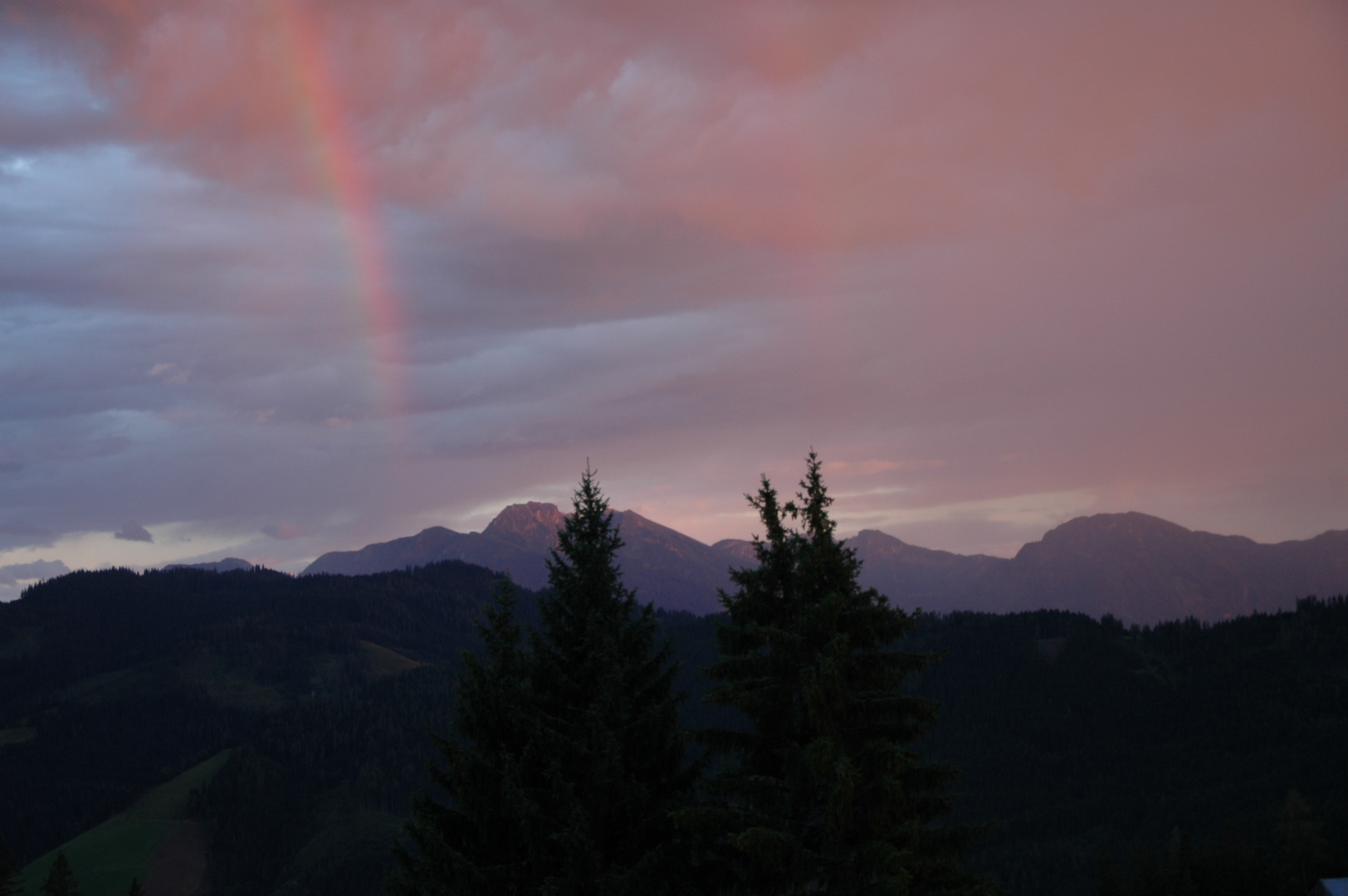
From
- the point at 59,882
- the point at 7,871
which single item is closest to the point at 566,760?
the point at 7,871

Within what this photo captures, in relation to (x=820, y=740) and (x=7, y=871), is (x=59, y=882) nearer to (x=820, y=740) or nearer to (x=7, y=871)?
(x=7, y=871)

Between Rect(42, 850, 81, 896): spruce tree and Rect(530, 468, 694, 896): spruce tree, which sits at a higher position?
Rect(530, 468, 694, 896): spruce tree

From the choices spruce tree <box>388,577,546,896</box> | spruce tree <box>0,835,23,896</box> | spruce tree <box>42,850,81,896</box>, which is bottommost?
spruce tree <box>42,850,81,896</box>

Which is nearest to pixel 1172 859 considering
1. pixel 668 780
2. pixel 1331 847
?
pixel 1331 847

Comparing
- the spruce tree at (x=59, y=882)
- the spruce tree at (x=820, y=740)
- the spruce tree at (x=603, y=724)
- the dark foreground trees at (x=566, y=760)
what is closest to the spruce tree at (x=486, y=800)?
the dark foreground trees at (x=566, y=760)

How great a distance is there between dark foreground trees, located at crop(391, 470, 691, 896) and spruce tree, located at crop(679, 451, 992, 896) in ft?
9.56

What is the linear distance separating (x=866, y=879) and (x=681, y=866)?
5.80 m

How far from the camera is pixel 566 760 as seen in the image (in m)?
28.8

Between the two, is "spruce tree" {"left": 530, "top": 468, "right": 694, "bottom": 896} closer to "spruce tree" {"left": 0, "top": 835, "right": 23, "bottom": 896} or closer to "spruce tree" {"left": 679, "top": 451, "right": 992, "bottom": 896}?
"spruce tree" {"left": 679, "top": 451, "right": 992, "bottom": 896}

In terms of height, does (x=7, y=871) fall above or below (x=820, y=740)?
below

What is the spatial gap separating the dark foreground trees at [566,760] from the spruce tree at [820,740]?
9.56ft

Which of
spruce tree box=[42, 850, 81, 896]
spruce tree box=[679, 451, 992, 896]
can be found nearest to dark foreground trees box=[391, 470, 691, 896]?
spruce tree box=[679, 451, 992, 896]

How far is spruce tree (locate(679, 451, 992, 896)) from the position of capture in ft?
74.9

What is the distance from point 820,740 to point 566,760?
366 inches
